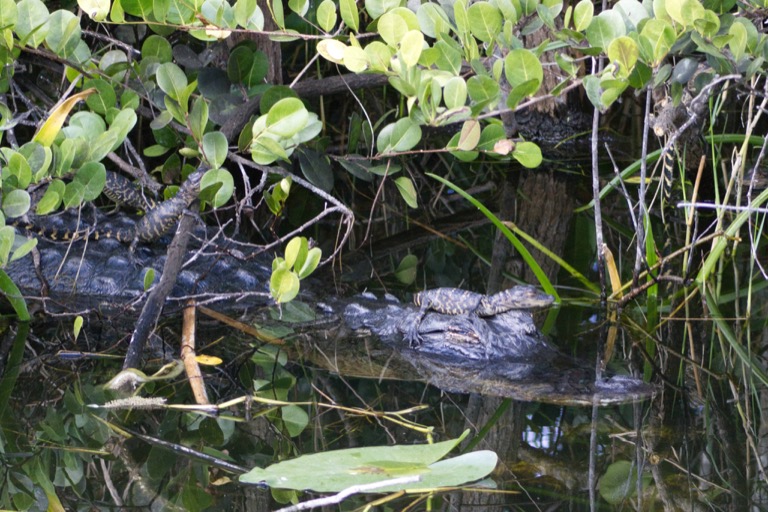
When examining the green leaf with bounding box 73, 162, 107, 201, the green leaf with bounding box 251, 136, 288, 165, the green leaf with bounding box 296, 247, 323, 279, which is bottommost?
the green leaf with bounding box 296, 247, 323, 279

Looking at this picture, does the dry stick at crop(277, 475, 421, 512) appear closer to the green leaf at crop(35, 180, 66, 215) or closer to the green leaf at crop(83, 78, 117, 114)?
the green leaf at crop(35, 180, 66, 215)

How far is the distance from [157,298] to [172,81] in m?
0.74

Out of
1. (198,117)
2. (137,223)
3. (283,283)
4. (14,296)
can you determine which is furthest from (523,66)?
(137,223)

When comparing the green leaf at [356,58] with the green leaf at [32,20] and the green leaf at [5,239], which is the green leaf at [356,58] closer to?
the green leaf at [32,20]

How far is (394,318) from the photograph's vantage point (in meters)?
3.73

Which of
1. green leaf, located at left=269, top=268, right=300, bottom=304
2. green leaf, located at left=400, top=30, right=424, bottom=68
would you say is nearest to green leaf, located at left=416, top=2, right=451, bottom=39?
green leaf, located at left=400, top=30, right=424, bottom=68

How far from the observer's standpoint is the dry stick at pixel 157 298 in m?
3.16

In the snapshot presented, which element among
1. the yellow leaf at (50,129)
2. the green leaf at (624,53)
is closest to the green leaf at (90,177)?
the yellow leaf at (50,129)

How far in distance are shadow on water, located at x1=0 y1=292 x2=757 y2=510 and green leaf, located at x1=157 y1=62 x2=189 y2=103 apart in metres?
0.94

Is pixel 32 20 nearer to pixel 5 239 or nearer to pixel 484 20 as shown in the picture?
pixel 5 239

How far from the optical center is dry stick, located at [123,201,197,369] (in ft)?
10.4

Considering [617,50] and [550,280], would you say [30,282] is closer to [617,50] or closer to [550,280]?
[550,280]

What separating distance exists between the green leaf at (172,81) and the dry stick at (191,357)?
2.72 ft

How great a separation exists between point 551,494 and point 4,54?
7.45 feet
